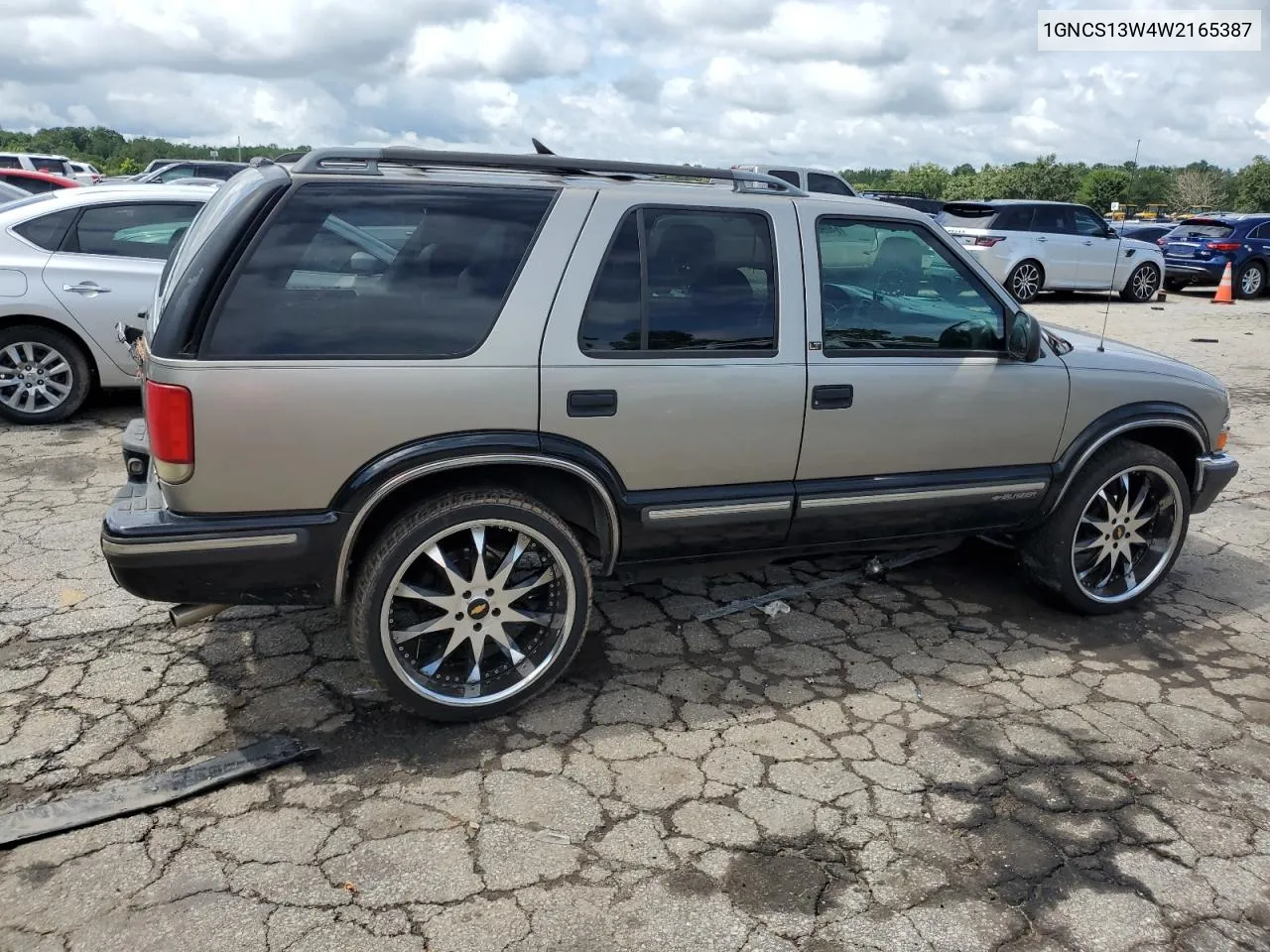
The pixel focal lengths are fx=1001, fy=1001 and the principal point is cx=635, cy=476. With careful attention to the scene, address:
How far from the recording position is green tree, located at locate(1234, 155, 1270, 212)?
6512cm

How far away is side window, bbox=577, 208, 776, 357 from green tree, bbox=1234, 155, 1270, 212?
72481mm

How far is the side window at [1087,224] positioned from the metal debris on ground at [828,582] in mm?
13145

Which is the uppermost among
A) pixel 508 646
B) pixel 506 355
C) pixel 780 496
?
pixel 506 355

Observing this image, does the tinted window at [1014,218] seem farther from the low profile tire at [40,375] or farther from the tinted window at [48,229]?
the low profile tire at [40,375]

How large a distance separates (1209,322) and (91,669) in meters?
15.8

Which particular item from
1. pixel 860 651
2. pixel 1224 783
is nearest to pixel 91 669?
pixel 860 651

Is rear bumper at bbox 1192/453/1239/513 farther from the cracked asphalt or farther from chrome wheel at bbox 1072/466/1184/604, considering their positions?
the cracked asphalt

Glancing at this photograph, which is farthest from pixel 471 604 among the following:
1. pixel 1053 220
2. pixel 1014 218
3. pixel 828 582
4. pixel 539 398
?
pixel 1053 220

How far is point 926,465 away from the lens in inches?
159

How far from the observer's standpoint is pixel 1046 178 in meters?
60.1

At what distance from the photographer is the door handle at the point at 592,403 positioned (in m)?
3.40

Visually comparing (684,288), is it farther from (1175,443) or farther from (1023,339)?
(1175,443)

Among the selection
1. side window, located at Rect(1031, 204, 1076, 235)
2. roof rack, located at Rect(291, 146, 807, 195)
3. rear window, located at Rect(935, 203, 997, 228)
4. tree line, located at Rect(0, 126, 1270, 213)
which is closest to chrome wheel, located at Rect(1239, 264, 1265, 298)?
side window, located at Rect(1031, 204, 1076, 235)

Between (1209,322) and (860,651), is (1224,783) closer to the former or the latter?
(860,651)
